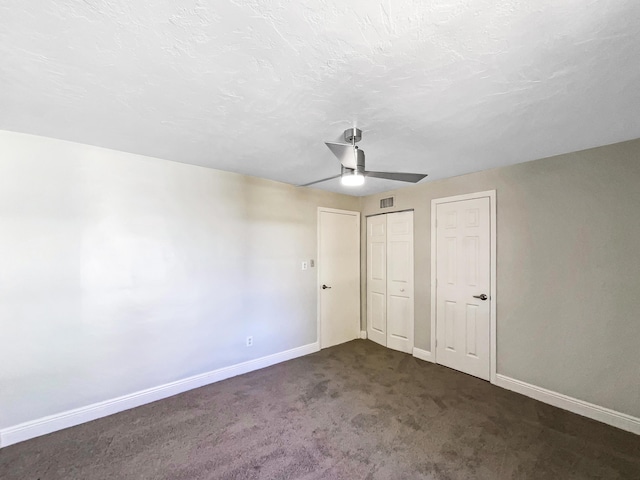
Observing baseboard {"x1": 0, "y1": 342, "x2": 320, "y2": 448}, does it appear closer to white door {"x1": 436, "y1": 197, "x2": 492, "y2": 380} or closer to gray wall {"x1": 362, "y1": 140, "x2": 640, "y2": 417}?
white door {"x1": 436, "y1": 197, "x2": 492, "y2": 380}

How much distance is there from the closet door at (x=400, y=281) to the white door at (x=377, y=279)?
8 cm

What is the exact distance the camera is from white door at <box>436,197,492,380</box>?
125 inches

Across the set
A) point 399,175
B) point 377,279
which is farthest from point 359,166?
point 377,279

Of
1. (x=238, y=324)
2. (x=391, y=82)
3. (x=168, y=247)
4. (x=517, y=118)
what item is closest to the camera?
(x=391, y=82)

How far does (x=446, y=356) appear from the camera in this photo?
352cm

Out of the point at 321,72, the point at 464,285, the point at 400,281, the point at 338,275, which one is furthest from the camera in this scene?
the point at 338,275

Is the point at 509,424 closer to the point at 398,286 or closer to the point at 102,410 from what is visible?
the point at 398,286

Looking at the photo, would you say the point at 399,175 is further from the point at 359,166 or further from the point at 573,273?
the point at 573,273

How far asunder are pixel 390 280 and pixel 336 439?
2450 millimetres

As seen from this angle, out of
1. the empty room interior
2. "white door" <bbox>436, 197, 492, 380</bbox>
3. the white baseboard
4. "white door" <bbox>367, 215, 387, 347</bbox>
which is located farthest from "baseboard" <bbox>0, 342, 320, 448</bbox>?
"white door" <bbox>436, 197, 492, 380</bbox>

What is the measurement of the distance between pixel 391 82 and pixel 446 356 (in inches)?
130

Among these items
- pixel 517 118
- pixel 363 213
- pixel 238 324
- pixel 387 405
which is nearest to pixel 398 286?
pixel 363 213

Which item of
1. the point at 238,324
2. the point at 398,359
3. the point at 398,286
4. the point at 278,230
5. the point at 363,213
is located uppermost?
the point at 363,213

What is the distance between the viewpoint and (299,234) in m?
3.92
